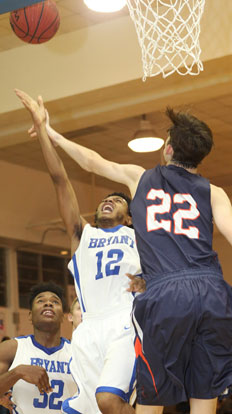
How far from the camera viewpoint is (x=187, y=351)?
3.83 meters

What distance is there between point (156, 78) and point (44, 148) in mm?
3534

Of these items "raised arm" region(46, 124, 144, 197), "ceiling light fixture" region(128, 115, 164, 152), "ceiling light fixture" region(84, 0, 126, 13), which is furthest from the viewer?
"ceiling light fixture" region(128, 115, 164, 152)

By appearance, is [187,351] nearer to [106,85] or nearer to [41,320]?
[41,320]

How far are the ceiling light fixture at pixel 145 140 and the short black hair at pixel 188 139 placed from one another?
6281 mm

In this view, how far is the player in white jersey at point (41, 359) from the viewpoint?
19.5 ft

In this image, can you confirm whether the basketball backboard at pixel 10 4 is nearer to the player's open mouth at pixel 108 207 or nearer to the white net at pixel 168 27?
the white net at pixel 168 27

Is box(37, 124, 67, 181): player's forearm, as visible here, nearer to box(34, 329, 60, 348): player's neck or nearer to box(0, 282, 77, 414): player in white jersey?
box(0, 282, 77, 414): player in white jersey

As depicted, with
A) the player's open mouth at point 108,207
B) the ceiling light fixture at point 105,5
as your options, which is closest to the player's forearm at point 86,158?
the player's open mouth at point 108,207

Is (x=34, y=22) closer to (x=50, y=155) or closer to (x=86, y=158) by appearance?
(x=50, y=155)

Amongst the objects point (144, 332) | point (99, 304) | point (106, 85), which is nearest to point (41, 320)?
point (99, 304)

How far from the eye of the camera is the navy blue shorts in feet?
12.4

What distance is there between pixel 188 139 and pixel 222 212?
0.43 meters

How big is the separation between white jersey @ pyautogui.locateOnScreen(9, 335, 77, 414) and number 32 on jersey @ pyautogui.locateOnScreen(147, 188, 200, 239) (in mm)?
2486

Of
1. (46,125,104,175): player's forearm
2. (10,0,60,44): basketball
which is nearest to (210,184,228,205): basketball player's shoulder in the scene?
(46,125,104,175): player's forearm
